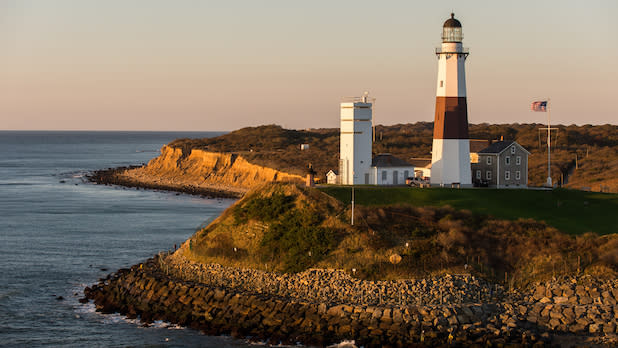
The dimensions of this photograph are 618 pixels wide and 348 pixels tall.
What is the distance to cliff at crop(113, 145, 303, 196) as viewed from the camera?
347ft

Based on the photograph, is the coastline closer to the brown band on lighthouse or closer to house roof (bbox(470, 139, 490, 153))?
the brown band on lighthouse

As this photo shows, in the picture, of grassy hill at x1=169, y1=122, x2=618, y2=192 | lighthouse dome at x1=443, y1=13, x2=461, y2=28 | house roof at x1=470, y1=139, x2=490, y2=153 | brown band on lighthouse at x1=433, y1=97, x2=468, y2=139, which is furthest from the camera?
grassy hill at x1=169, y1=122, x2=618, y2=192

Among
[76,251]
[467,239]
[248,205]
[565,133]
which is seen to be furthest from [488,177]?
[565,133]

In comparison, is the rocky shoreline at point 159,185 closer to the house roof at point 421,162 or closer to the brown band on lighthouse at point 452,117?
the house roof at point 421,162

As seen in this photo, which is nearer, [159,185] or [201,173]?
[159,185]

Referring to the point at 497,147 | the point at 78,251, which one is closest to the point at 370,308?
the point at 497,147

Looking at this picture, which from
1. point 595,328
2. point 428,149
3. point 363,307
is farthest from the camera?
point 428,149

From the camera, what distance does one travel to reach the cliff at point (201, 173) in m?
106

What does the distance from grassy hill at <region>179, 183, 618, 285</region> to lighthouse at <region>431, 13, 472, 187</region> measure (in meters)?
5.22

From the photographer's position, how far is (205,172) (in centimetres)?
12131

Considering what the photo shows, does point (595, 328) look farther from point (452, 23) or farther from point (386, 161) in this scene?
point (452, 23)

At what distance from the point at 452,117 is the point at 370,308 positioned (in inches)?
765

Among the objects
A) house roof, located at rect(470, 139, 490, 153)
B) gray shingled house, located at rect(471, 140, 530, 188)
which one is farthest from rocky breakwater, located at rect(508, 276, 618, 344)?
house roof, located at rect(470, 139, 490, 153)

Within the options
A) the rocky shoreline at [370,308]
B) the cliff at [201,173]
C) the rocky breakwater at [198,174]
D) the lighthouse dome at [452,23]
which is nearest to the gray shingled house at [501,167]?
the lighthouse dome at [452,23]
